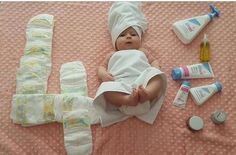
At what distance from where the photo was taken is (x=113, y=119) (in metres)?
1.29

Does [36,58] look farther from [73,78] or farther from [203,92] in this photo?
[203,92]

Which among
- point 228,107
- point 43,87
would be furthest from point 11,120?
point 228,107

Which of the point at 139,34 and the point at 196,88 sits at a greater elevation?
the point at 139,34

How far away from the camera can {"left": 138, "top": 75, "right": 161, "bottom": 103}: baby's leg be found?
47.3 inches

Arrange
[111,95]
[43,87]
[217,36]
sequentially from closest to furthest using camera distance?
[111,95] < [43,87] < [217,36]

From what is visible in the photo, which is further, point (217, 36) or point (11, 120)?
point (217, 36)

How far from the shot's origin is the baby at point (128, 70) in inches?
48.9

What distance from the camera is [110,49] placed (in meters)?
1.47

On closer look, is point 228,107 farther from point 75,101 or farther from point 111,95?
point 75,101

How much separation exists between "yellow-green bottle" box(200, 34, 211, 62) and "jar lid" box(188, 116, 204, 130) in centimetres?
29

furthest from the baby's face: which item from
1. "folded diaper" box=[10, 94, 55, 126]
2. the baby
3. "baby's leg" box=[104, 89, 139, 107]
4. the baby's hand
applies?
"folded diaper" box=[10, 94, 55, 126]

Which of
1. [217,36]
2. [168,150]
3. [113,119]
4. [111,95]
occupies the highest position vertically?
[217,36]

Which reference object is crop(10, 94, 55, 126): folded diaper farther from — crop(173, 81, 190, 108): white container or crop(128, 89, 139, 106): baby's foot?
crop(173, 81, 190, 108): white container

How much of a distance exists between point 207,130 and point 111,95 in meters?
0.42
